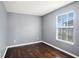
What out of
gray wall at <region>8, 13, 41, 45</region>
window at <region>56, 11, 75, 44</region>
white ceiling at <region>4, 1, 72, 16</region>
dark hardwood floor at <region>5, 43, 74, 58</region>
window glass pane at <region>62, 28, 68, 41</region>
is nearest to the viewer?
white ceiling at <region>4, 1, 72, 16</region>

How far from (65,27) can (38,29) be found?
97.2 inches

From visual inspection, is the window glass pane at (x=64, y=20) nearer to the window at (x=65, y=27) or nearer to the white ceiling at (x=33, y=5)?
the window at (x=65, y=27)

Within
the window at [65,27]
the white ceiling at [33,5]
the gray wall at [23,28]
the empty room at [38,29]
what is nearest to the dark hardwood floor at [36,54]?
the empty room at [38,29]

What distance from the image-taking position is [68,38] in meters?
3.10

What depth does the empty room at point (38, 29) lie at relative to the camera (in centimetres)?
265

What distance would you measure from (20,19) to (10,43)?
1.76 metres

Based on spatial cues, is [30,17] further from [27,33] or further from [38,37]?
[38,37]

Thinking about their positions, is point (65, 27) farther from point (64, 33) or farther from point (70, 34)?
point (70, 34)

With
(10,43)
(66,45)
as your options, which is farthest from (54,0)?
(10,43)

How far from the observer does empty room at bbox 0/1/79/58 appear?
8.70 feet

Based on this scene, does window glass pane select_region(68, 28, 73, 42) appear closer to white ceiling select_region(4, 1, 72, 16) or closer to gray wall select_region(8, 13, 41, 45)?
white ceiling select_region(4, 1, 72, 16)

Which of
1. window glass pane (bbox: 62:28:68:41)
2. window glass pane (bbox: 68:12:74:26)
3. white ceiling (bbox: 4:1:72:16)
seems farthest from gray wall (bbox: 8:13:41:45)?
window glass pane (bbox: 68:12:74:26)

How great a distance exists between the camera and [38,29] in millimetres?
5281

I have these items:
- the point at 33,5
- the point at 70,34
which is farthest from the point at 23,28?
the point at 70,34
